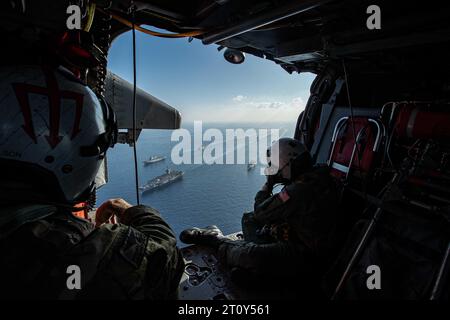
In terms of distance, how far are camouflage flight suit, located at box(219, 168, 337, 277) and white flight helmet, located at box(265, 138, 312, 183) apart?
0.17 meters

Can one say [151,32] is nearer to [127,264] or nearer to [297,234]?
[127,264]

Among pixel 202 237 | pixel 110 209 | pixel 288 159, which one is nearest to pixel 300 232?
pixel 288 159

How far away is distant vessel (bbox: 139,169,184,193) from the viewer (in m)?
9.14

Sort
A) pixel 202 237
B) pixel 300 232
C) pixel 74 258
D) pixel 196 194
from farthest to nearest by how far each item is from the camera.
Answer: pixel 196 194
pixel 202 237
pixel 300 232
pixel 74 258

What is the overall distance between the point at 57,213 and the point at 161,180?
9393 mm

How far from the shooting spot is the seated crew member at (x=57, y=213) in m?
0.62

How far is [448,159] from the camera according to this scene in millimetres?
1704

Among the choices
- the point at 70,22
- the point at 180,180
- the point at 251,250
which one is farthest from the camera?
the point at 180,180

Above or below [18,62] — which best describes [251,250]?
below

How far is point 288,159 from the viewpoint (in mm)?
2316

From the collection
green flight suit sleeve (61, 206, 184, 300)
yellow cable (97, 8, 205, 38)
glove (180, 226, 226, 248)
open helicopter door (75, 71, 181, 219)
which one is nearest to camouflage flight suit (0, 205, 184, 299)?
green flight suit sleeve (61, 206, 184, 300)
